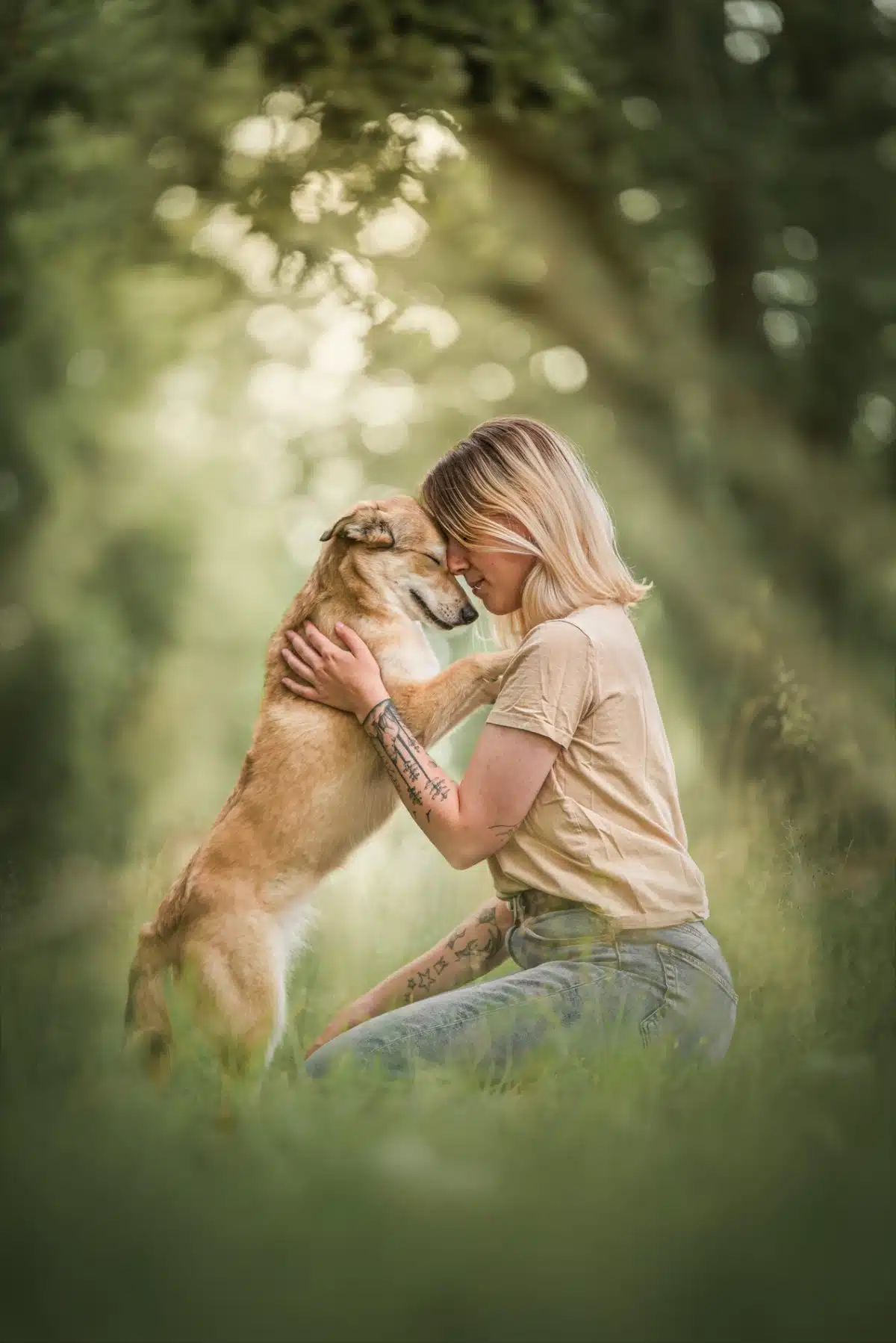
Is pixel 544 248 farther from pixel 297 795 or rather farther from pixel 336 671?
pixel 297 795

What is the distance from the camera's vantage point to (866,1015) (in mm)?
3260

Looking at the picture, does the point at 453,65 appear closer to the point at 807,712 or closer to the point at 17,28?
the point at 17,28

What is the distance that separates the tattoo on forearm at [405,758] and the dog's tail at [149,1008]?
0.75 meters

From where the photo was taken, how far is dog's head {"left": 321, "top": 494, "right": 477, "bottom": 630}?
3160 millimetres

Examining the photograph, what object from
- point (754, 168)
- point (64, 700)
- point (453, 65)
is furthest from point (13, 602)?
point (754, 168)

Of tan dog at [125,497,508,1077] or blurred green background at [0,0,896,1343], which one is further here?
tan dog at [125,497,508,1077]

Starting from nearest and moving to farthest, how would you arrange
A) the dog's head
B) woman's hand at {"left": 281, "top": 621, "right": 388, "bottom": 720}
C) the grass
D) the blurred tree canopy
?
the grass < woman's hand at {"left": 281, "top": 621, "right": 388, "bottom": 720} < the dog's head < the blurred tree canopy

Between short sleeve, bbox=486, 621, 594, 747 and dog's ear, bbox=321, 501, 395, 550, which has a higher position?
dog's ear, bbox=321, 501, 395, 550

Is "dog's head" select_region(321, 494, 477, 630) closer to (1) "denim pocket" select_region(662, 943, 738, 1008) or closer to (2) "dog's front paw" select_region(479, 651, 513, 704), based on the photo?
(2) "dog's front paw" select_region(479, 651, 513, 704)

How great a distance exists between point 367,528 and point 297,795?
753 mm

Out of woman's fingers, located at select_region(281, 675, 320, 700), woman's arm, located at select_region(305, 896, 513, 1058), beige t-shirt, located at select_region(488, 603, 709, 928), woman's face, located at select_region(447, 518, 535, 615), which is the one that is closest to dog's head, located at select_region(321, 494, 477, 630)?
woman's face, located at select_region(447, 518, 535, 615)

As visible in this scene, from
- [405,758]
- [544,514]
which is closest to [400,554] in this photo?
[544,514]

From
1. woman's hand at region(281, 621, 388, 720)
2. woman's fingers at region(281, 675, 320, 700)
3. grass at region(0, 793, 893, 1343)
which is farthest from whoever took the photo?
woman's fingers at region(281, 675, 320, 700)

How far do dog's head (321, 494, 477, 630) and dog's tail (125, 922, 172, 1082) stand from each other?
1085mm
